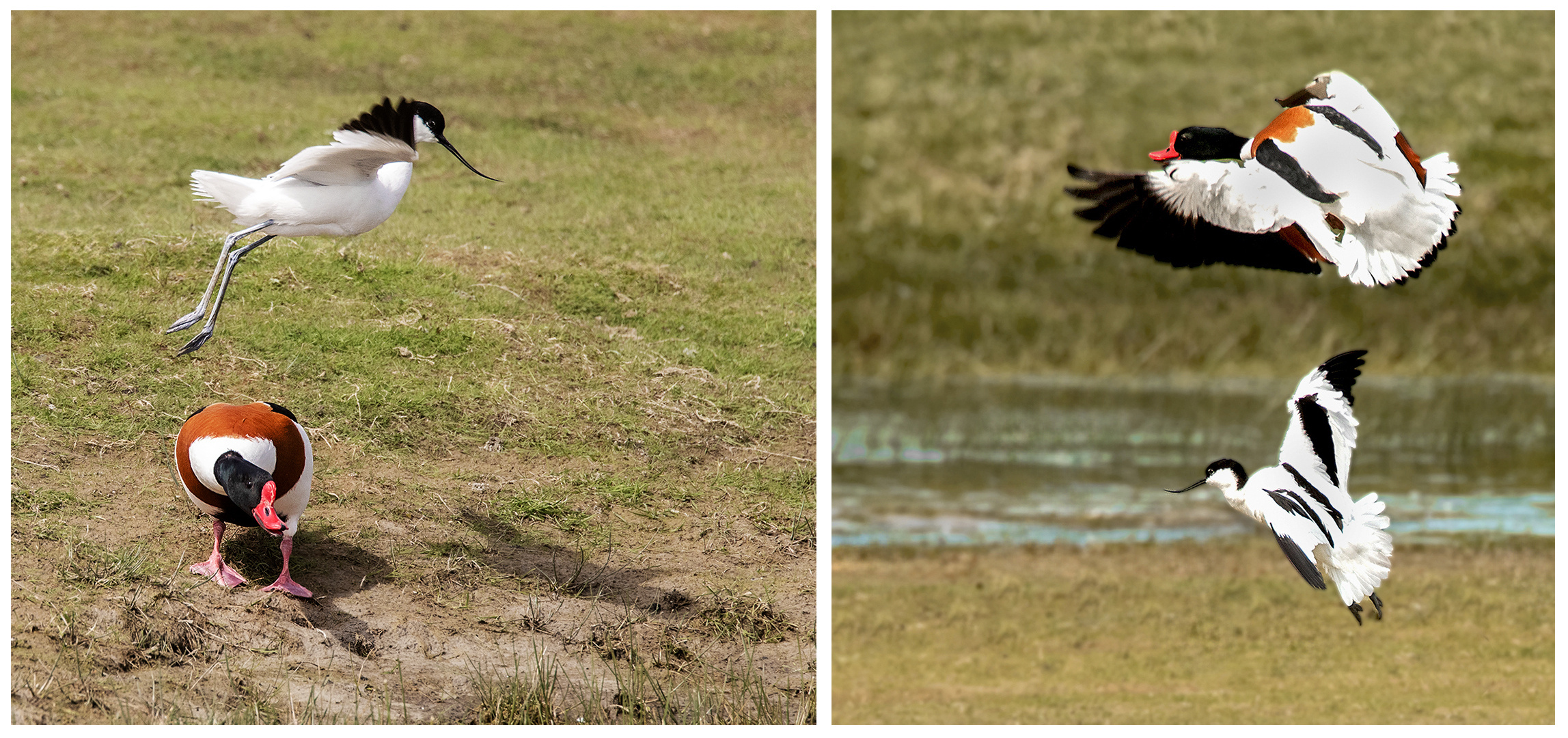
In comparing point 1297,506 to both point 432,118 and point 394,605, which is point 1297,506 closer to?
point 432,118

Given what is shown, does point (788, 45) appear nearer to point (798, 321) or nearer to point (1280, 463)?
point (798, 321)

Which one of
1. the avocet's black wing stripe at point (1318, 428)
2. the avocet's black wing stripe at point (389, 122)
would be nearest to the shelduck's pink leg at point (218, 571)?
the avocet's black wing stripe at point (389, 122)

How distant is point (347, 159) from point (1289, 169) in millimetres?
2338

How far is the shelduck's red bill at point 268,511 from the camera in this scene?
337 cm

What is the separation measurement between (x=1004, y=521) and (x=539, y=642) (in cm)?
281

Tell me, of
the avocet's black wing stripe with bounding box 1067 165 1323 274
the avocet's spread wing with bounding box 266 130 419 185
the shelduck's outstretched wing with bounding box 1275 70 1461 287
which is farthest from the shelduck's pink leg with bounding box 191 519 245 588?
the shelduck's outstretched wing with bounding box 1275 70 1461 287

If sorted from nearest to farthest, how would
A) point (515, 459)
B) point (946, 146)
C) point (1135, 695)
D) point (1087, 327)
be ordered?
point (1135, 695)
point (515, 459)
point (1087, 327)
point (946, 146)

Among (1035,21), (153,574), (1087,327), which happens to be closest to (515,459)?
(153,574)

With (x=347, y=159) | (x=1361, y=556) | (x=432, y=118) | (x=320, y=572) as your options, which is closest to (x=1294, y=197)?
(x=1361, y=556)

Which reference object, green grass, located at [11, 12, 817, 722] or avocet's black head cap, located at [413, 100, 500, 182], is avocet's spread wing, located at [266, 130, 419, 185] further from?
green grass, located at [11, 12, 817, 722]

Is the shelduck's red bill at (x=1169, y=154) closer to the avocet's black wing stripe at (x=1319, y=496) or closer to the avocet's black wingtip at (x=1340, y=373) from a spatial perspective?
the avocet's black wingtip at (x=1340, y=373)

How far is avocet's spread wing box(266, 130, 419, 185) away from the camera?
3.37 meters

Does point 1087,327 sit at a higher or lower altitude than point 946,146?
lower

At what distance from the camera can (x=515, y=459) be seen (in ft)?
16.4
